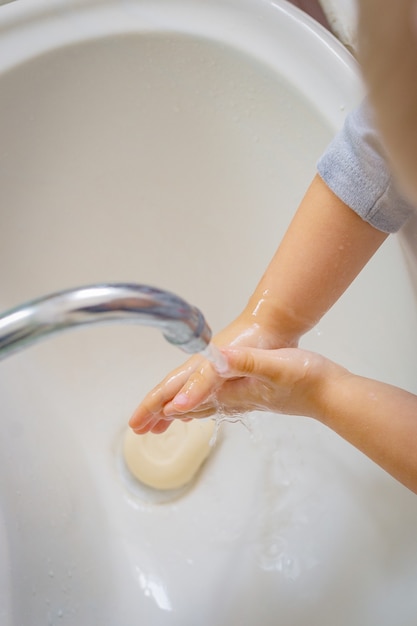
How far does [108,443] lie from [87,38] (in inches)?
21.3

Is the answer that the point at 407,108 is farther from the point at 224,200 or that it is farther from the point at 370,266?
the point at 224,200

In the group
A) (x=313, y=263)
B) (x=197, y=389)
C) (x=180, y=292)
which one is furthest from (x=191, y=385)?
(x=180, y=292)

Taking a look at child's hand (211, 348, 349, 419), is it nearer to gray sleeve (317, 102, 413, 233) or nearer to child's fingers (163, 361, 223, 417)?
child's fingers (163, 361, 223, 417)

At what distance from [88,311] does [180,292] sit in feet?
1.93

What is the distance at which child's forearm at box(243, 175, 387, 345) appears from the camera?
685mm

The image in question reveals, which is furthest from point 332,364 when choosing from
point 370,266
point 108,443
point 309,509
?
point 108,443

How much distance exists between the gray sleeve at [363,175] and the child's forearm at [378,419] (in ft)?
0.55

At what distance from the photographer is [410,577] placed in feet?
2.32

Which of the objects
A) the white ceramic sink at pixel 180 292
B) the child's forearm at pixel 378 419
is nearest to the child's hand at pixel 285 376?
the child's forearm at pixel 378 419

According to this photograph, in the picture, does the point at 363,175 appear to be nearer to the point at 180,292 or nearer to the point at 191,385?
the point at 191,385

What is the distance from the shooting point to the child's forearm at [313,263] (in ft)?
2.25

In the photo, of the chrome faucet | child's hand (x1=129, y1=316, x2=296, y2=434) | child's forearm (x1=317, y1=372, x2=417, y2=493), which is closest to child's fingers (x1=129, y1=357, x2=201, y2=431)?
child's hand (x1=129, y1=316, x2=296, y2=434)

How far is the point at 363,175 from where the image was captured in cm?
65

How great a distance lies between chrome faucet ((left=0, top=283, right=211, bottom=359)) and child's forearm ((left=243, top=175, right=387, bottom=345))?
0.32 m
